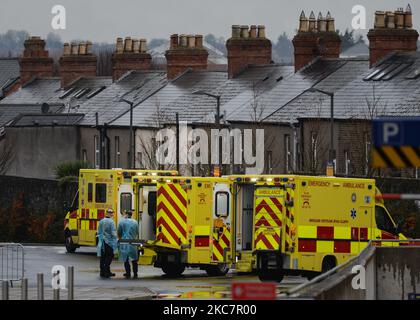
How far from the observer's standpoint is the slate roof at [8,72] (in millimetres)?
108469

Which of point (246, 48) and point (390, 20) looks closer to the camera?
point (390, 20)

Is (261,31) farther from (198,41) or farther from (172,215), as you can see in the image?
(172,215)

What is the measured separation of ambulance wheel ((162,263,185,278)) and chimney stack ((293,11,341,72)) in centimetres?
3653

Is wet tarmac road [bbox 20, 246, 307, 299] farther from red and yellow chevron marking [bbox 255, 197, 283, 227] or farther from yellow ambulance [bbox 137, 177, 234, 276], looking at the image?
red and yellow chevron marking [bbox 255, 197, 283, 227]

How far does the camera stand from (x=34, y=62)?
97.4m

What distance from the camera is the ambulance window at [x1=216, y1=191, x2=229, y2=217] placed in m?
35.1

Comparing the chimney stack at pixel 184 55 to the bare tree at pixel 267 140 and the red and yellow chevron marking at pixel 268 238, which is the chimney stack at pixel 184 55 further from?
the red and yellow chevron marking at pixel 268 238

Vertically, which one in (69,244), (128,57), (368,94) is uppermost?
(128,57)

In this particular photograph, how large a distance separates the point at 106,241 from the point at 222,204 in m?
2.69

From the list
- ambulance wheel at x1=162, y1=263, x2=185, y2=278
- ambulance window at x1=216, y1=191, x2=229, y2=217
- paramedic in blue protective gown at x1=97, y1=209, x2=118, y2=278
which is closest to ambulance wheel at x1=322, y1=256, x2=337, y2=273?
ambulance window at x1=216, y1=191, x2=229, y2=217

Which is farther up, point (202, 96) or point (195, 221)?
point (202, 96)

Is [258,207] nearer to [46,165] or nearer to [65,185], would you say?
[65,185]

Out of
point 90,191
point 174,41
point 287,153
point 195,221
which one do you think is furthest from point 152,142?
point 195,221

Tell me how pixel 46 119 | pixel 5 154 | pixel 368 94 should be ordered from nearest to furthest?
pixel 368 94 → pixel 5 154 → pixel 46 119
